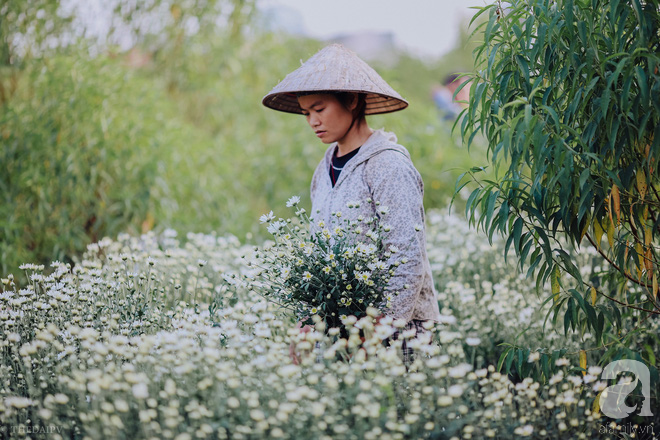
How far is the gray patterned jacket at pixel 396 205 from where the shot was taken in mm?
2170

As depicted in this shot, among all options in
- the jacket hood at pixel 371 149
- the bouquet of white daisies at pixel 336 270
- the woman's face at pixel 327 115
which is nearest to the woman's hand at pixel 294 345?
the bouquet of white daisies at pixel 336 270

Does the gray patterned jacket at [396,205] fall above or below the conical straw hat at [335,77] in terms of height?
below

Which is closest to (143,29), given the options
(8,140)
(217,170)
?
(217,170)

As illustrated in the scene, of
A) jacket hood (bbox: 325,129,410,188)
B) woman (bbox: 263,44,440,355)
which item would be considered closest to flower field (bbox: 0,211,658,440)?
woman (bbox: 263,44,440,355)

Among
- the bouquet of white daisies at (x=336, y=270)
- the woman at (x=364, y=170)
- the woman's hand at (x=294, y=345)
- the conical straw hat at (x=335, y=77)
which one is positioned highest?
the conical straw hat at (x=335, y=77)

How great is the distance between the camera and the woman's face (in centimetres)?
235

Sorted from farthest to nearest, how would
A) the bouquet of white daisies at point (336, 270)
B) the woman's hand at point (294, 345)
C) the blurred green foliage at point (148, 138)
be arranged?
the blurred green foliage at point (148, 138)
the woman's hand at point (294, 345)
the bouquet of white daisies at point (336, 270)

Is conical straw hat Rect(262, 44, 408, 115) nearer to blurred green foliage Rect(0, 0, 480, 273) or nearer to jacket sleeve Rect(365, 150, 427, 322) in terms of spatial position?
jacket sleeve Rect(365, 150, 427, 322)

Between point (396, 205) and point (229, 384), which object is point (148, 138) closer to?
point (396, 205)

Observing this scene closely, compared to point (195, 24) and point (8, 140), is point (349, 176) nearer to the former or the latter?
point (8, 140)

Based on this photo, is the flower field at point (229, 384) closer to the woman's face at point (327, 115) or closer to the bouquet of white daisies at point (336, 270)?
the bouquet of white daisies at point (336, 270)

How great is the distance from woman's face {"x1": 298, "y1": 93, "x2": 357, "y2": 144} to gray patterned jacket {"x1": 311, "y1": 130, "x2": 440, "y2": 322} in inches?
4.7

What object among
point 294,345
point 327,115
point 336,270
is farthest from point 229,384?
point 327,115

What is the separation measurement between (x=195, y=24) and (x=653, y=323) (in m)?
5.44
